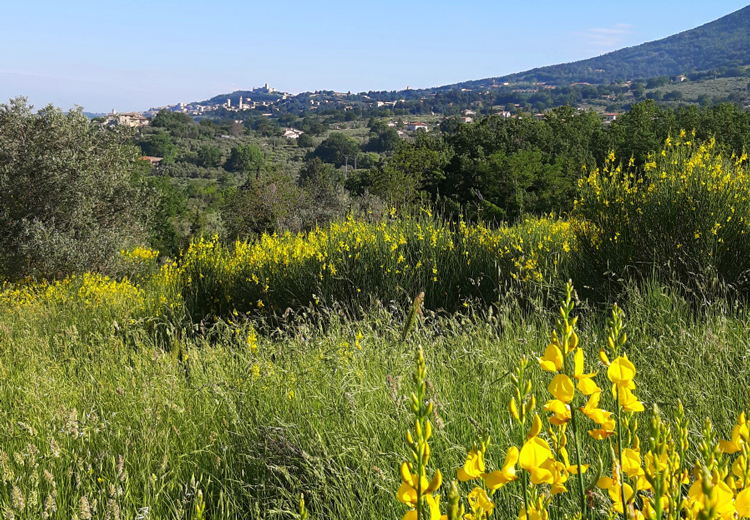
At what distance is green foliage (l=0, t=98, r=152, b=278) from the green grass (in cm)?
841

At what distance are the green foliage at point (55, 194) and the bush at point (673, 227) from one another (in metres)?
9.66

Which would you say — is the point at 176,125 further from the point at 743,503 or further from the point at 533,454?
the point at 743,503

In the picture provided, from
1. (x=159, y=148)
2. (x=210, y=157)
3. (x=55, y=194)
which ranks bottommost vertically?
(x=210, y=157)

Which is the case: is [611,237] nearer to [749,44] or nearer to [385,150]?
[385,150]

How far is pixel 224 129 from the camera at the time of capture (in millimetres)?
104062

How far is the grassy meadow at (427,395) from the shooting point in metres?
0.87

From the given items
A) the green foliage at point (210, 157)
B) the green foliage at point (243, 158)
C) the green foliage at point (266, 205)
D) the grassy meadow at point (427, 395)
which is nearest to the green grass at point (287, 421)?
the grassy meadow at point (427, 395)

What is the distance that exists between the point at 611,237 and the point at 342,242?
8.22ft

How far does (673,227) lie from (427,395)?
361 cm

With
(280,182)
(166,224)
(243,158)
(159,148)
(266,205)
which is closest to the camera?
(266,205)

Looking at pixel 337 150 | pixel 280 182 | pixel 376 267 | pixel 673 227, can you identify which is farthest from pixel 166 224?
pixel 337 150

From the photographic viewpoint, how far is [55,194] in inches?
447

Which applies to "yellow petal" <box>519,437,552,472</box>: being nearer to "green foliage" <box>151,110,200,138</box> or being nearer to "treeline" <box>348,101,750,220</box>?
"treeline" <box>348,101,750,220</box>

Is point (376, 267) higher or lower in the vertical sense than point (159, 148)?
lower
